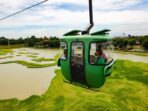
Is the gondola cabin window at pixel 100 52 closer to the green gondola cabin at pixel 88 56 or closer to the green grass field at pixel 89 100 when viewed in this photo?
the green gondola cabin at pixel 88 56

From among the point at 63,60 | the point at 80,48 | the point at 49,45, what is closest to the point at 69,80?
the point at 63,60

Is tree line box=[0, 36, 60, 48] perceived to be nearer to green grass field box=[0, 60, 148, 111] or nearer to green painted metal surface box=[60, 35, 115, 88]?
green grass field box=[0, 60, 148, 111]

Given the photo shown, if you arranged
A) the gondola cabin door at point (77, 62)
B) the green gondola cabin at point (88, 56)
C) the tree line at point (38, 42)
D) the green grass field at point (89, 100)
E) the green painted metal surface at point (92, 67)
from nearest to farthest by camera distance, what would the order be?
the green painted metal surface at point (92, 67), the green gondola cabin at point (88, 56), the gondola cabin door at point (77, 62), the green grass field at point (89, 100), the tree line at point (38, 42)

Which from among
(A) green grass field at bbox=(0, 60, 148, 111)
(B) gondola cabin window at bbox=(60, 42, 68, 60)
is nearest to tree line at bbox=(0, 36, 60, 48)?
Result: (A) green grass field at bbox=(0, 60, 148, 111)

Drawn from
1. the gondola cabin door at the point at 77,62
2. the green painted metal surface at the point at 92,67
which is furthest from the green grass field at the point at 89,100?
the green painted metal surface at the point at 92,67

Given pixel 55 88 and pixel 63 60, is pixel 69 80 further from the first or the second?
pixel 55 88

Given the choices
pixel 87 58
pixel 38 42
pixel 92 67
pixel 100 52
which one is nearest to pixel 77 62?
pixel 87 58

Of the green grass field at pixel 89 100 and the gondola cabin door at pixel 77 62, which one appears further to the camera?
the green grass field at pixel 89 100
